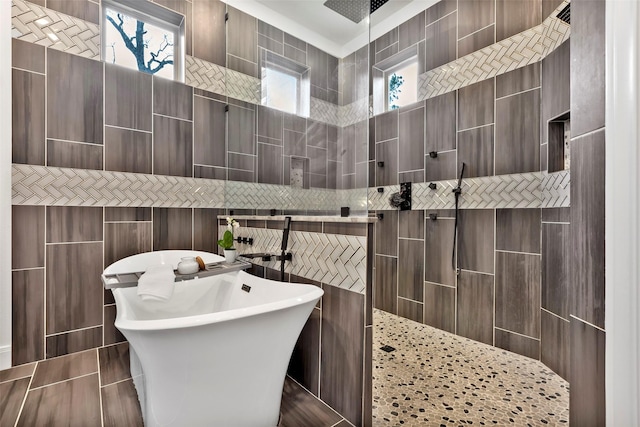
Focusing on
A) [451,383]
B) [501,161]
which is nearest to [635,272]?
[451,383]

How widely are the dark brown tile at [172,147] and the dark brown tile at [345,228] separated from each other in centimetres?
163

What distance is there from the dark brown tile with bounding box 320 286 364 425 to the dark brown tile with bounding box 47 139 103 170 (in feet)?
6.54

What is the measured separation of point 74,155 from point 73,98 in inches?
16.2

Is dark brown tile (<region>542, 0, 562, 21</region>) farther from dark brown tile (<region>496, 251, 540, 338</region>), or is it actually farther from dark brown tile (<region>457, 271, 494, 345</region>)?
dark brown tile (<region>457, 271, 494, 345</region>)

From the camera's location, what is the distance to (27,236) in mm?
2004

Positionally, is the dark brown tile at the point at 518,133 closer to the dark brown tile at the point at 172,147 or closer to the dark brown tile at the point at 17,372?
the dark brown tile at the point at 172,147

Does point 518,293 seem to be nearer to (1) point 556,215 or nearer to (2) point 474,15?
(1) point 556,215

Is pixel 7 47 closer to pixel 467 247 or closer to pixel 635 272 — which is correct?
pixel 635 272

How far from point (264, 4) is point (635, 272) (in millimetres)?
3073

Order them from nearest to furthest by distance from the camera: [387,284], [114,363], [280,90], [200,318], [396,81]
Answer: [200,318] < [114,363] < [280,90] < [387,284] < [396,81]

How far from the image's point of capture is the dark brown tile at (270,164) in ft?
8.72

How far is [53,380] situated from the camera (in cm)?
182

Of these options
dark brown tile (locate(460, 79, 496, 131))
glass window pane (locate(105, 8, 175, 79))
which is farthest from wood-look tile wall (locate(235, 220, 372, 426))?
glass window pane (locate(105, 8, 175, 79))

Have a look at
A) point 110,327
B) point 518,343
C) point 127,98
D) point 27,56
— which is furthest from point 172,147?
point 518,343
